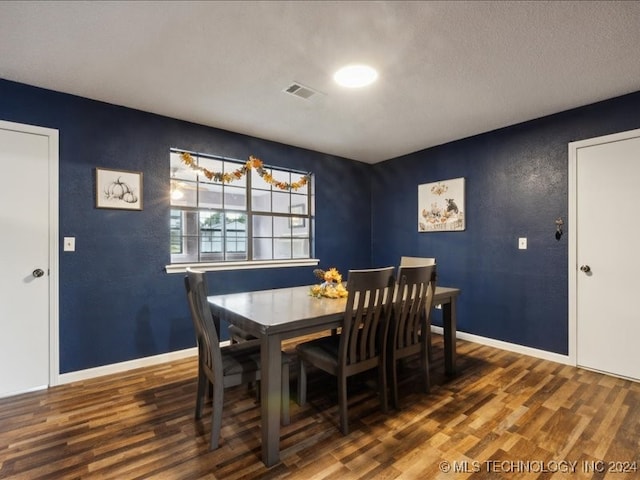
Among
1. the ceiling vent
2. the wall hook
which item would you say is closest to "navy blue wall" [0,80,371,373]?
the ceiling vent

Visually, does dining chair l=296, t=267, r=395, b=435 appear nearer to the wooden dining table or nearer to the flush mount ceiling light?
the wooden dining table

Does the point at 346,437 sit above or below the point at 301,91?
below

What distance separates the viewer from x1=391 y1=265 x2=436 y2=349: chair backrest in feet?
7.16

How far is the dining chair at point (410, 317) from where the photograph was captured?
2.18 meters

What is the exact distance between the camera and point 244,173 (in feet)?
11.9

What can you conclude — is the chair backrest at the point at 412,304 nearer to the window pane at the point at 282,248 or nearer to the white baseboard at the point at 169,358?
the white baseboard at the point at 169,358

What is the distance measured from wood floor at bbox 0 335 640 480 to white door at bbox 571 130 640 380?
28 centimetres

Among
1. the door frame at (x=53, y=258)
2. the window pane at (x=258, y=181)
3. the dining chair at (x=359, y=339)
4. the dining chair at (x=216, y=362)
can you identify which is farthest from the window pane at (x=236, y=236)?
the dining chair at (x=359, y=339)

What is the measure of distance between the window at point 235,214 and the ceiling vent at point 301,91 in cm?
119

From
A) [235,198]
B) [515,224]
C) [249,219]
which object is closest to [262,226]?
[249,219]

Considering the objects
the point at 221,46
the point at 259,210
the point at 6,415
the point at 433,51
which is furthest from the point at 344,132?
the point at 6,415

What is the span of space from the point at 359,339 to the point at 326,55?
186 centimetres

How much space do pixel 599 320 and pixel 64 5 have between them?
4.42 m

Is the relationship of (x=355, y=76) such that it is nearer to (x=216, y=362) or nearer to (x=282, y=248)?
(x=216, y=362)
